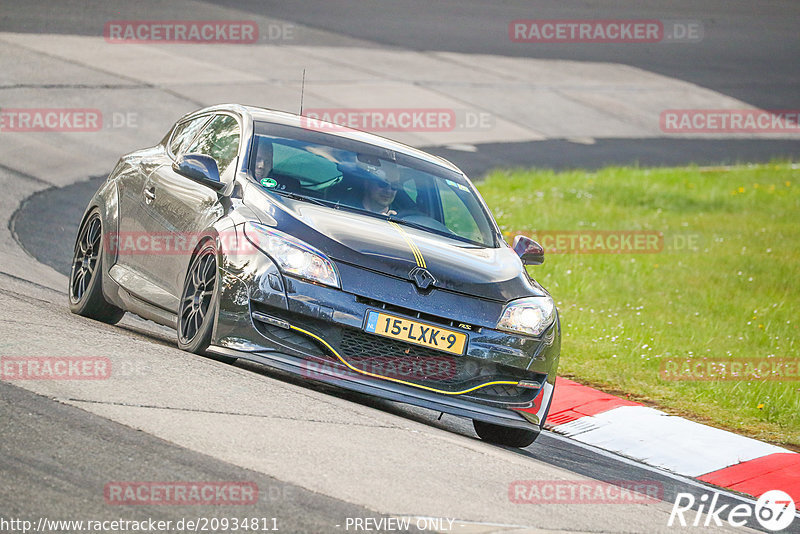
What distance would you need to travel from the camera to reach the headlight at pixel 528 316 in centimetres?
709

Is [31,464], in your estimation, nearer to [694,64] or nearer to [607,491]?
[607,491]

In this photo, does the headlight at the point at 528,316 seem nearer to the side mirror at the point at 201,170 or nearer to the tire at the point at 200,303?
the tire at the point at 200,303

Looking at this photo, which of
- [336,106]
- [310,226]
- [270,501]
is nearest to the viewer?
[270,501]

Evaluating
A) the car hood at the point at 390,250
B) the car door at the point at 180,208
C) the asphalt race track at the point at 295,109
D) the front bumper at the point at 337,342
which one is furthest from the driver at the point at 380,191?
the asphalt race track at the point at 295,109

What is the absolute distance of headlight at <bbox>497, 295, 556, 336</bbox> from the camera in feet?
23.3

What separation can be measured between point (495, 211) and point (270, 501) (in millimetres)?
12390

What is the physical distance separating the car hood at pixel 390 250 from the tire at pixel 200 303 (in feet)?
1.39

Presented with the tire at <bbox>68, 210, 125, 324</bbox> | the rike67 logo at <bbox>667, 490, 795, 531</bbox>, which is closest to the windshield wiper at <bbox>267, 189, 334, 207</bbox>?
the tire at <bbox>68, 210, 125, 324</bbox>

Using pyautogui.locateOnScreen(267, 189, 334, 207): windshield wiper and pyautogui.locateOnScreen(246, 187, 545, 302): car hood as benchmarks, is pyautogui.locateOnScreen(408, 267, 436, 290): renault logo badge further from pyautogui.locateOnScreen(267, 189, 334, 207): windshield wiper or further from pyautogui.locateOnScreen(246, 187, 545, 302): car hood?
pyautogui.locateOnScreen(267, 189, 334, 207): windshield wiper

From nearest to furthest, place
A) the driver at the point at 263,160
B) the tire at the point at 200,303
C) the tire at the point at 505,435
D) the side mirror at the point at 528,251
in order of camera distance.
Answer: the tire at the point at 200,303
the tire at the point at 505,435
the driver at the point at 263,160
the side mirror at the point at 528,251

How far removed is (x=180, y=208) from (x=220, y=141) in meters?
0.72

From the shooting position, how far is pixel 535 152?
22.6 m

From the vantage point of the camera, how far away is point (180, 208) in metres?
7.83

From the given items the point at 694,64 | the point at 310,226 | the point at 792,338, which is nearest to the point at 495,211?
the point at 792,338
